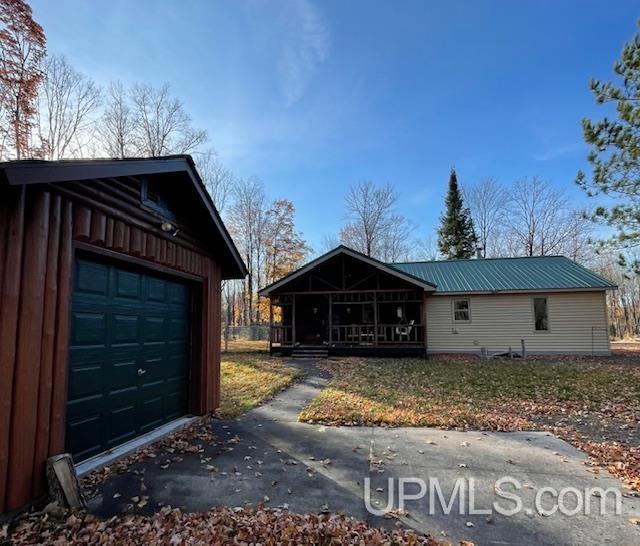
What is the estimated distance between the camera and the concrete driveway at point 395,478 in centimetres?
317

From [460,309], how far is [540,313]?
343 cm

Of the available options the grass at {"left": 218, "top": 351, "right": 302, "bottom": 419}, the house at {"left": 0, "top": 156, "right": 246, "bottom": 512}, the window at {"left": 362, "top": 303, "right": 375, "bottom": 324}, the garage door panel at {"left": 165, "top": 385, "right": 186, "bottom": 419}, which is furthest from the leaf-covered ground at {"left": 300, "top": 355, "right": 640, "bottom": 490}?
the window at {"left": 362, "top": 303, "right": 375, "bottom": 324}

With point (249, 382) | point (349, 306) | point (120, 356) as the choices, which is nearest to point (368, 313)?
point (349, 306)

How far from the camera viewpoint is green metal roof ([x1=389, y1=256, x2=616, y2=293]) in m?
15.9

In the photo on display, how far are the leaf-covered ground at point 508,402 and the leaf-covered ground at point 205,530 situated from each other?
3199 millimetres

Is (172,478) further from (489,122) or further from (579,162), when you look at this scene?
(489,122)

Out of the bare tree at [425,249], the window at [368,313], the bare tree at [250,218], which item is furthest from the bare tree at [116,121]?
the bare tree at [425,249]

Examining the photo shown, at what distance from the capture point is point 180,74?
1157 cm

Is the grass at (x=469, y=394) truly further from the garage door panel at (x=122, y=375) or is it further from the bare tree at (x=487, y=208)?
the bare tree at (x=487, y=208)

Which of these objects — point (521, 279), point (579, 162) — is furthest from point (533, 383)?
point (521, 279)

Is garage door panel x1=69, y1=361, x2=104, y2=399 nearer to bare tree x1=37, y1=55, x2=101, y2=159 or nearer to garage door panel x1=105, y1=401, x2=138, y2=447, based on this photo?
garage door panel x1=105, y1=401, x2=138, y2=447

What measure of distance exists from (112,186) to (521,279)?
17400 millimetres

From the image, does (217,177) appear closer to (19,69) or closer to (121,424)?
(19,69)

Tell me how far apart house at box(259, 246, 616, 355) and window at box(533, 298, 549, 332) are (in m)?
0.04
